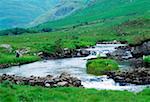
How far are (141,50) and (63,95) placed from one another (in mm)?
61164

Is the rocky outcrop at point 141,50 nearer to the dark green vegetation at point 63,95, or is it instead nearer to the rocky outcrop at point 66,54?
the rocky outcrop at point 66,54

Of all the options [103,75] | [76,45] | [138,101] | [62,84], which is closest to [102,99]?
[138,101]

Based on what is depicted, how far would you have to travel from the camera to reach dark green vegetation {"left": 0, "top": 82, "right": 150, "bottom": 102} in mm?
42309

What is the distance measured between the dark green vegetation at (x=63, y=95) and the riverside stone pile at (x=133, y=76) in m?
18.2

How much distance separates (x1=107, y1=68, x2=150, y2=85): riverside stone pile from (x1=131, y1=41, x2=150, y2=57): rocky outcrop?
92.2ft

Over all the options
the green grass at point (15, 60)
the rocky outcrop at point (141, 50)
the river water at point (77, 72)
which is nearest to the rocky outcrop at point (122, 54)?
the rocky outcrop at point (141, 50)

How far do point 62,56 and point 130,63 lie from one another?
97.5 feet

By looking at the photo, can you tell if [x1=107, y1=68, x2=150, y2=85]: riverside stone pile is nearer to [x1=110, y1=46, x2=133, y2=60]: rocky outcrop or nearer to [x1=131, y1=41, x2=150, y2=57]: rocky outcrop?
[x1=110, y1=46, x2=133, y2=60]: rocky outcrop

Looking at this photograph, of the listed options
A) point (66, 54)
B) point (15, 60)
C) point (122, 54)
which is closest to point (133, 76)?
point (122, 54)

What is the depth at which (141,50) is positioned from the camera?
103938mm

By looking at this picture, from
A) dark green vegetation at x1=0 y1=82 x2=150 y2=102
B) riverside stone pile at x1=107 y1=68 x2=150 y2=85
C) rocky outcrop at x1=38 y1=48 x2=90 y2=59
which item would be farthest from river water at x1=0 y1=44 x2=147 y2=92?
dark green vegetation at x1=0 y1=82 x2=150 y2=102

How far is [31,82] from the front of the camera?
6475 centimetres

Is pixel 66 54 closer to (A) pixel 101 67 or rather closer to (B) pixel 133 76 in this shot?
(A) pixel 101 67

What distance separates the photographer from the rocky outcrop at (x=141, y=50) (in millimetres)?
102500
